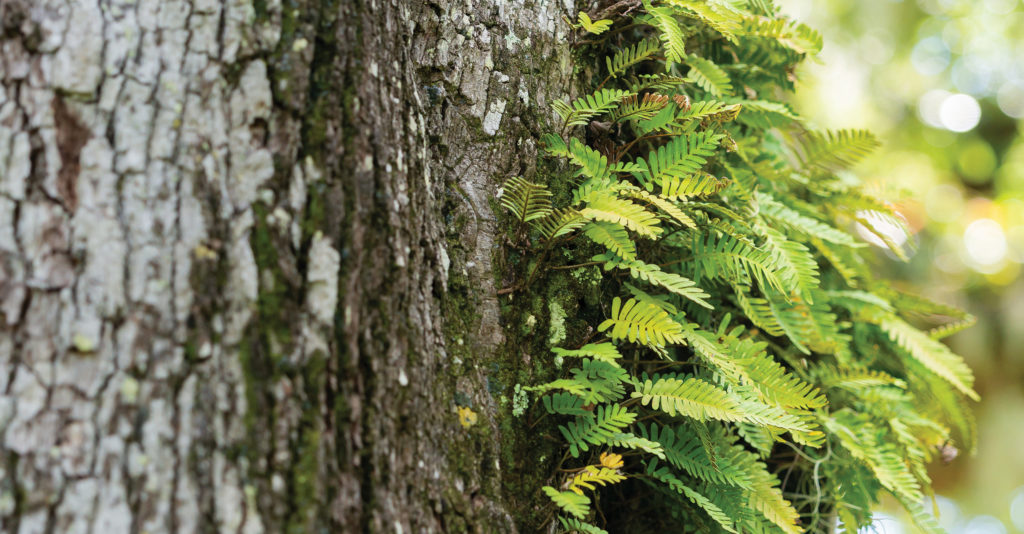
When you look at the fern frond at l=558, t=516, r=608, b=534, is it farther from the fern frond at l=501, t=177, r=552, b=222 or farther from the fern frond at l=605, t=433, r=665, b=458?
the fern frond at l=501, t=177, r=552, b=222

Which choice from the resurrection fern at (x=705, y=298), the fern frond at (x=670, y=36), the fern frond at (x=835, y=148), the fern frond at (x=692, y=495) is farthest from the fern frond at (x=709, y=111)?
the fern frond at (x=692, y=495)

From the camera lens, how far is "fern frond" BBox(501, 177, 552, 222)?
1.34 metres

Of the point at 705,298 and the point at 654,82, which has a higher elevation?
the point at 654,82

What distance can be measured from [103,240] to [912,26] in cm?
762

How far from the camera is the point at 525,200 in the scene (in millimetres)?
1349

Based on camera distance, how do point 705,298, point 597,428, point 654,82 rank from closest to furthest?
1. point 597,428
2. point 654,82
3. point 705,298

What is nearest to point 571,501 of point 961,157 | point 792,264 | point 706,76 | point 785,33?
point 792,264

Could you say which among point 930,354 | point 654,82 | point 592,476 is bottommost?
point 592,476

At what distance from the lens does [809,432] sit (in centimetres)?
139

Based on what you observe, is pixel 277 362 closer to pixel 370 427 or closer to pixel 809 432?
pixel 370 427

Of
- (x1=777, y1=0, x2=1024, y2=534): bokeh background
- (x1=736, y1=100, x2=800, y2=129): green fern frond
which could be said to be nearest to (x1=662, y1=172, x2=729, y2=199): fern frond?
(x1=736, y1=100, x2=800, y2=129): green fern frond

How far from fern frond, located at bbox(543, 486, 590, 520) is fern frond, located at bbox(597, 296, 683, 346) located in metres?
0.34

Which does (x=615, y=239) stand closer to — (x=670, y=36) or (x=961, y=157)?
(x=670, y=36)

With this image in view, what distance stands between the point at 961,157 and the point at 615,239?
668cm
